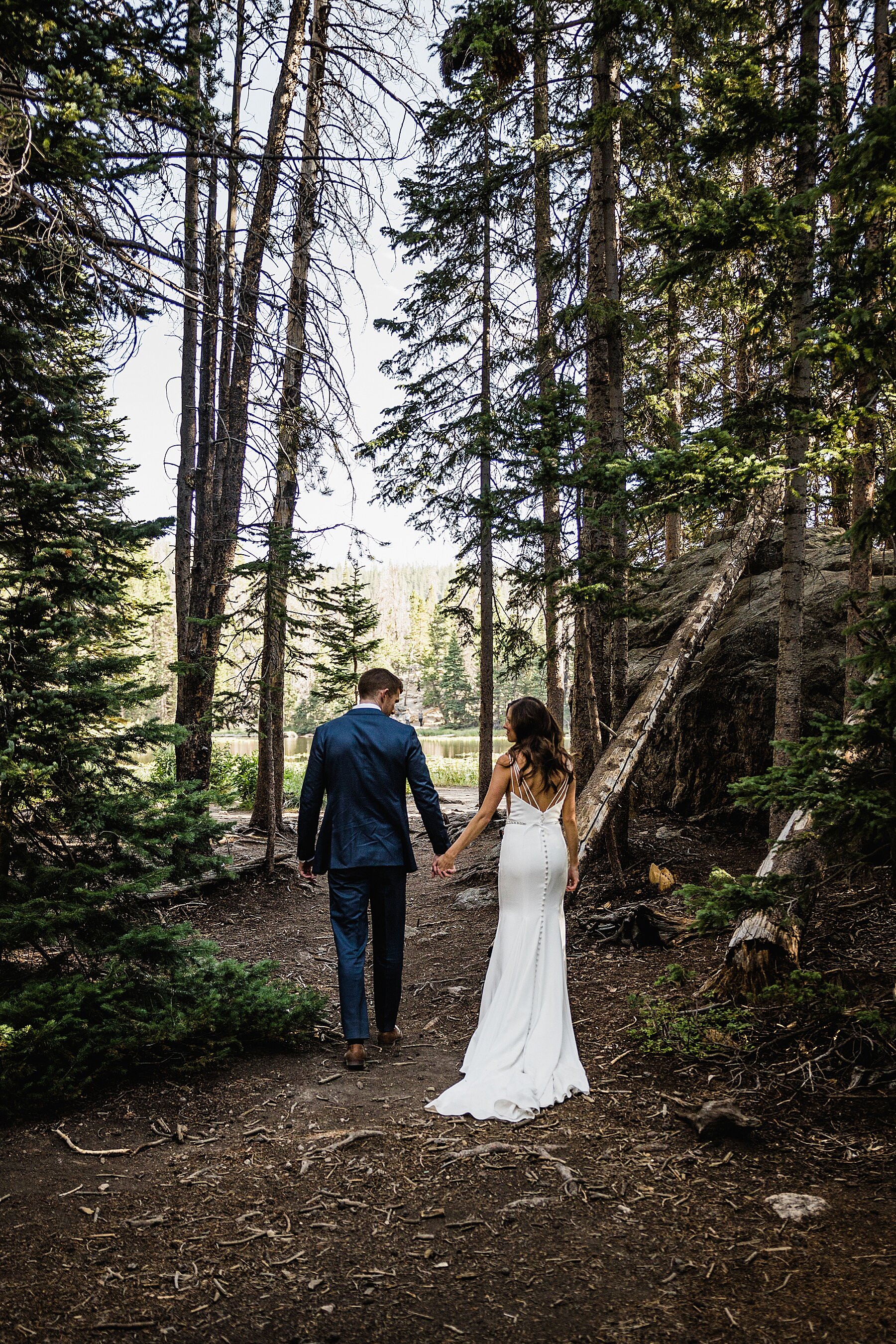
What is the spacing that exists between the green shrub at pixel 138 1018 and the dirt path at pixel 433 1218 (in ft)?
0.51

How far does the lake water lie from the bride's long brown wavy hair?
35.7m

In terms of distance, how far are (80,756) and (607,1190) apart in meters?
3.26

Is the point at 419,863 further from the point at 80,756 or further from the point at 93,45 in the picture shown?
the point at 93,45

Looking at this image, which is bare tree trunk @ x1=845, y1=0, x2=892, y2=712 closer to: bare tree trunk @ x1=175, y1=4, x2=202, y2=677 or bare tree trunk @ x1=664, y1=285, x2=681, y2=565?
bare tree trunk @ x1=664, y1=285, x2=681, y2=565

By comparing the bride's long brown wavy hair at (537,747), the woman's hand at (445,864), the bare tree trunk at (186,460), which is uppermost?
the bare tree trunk at (186,460)

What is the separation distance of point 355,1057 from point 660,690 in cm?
510

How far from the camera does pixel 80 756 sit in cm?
426

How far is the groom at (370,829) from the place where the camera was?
4.73m

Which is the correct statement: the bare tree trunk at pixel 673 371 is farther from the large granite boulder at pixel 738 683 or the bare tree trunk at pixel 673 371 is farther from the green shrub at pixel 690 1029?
the green shrub at pixel 690 1029

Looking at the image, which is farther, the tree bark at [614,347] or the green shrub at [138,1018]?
the tree bark at [614,347]

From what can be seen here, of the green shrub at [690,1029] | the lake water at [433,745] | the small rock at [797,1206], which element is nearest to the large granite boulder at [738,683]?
the green shrub at [690,1029]

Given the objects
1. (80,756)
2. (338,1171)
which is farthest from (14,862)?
(338,1171)

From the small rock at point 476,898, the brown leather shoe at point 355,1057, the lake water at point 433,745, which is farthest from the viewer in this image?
the lake water at point 433,745

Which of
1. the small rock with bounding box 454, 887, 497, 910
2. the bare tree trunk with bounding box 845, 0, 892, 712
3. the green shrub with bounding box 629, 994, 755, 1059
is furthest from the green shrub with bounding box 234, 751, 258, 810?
the green shrub with bounding box 629, 994, 755, 1059
